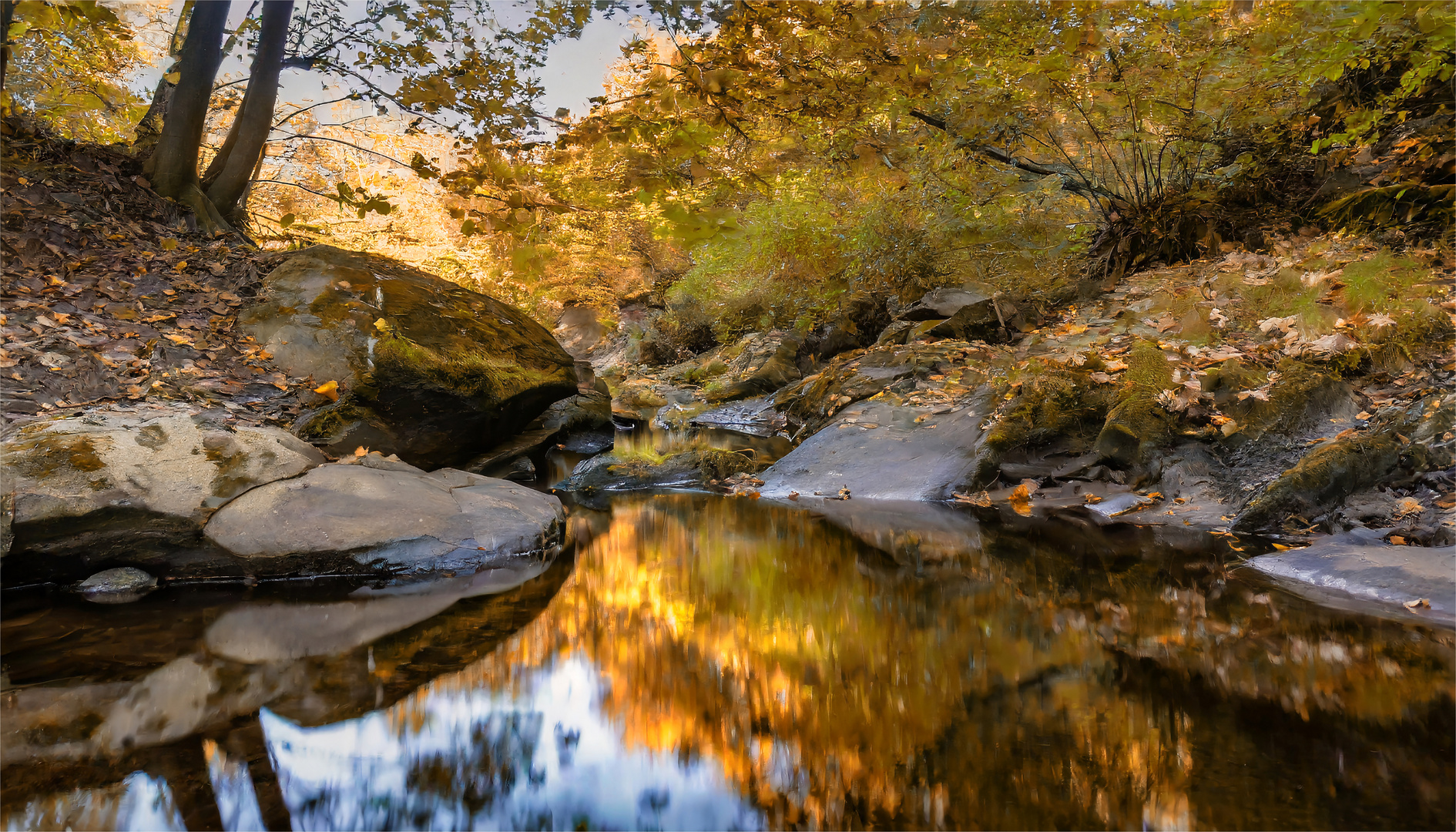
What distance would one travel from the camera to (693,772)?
1.96 m

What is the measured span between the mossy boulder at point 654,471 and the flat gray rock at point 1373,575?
15.3ft

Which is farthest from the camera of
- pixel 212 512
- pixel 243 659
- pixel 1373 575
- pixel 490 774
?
pixel 212 512

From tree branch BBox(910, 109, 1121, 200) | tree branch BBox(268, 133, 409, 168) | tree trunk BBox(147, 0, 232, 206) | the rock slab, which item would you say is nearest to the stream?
the rock slab

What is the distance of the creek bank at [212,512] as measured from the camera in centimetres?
352

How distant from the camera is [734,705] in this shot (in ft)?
7.66

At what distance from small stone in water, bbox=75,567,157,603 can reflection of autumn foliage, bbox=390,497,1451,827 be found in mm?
2165

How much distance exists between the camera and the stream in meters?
1.75

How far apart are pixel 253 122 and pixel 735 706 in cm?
801

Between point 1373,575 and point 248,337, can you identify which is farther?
point 248,337

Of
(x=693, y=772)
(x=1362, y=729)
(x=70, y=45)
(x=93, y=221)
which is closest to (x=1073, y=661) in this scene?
(x=1362, y=729)

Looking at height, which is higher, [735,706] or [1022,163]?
[1022,163]

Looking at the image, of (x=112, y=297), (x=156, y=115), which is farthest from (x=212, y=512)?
(x=156, y=115)

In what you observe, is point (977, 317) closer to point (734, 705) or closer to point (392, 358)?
point (392, 358)

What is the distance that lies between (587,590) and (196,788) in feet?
6.45
